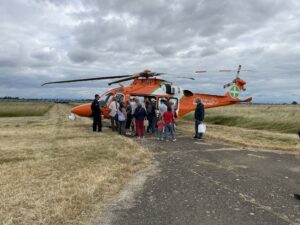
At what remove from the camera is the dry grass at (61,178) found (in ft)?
16.9

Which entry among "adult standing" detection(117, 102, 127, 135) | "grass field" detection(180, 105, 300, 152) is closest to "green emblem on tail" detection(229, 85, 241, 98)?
"grass field" detection(180, 105, 300, 152)

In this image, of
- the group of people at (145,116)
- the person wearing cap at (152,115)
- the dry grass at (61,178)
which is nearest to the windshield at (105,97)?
the group of people at (145,116)

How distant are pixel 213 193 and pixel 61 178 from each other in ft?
11.4

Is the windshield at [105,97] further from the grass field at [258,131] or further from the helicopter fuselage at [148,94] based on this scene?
the grass field at [258,131]

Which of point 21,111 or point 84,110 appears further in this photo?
point 21,111

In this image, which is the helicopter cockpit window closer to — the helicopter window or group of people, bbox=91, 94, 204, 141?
the helicopter window

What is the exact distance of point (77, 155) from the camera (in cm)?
1011

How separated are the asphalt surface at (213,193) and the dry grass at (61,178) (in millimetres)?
506

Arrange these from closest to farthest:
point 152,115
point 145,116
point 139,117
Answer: point 139,117 → point 145,116 → point 152,115

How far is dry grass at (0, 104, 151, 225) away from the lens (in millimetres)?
5164

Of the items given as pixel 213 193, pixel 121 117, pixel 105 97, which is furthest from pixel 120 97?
pixel 213 193

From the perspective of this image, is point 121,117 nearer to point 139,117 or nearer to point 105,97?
point 139,117

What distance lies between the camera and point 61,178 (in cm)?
721

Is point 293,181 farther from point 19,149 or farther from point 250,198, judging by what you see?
point 19,149
